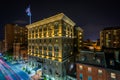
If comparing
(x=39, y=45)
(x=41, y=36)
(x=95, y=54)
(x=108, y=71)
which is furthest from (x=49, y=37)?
(x=108, y=71)

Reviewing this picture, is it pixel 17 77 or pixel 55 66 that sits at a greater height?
pixel 55 66

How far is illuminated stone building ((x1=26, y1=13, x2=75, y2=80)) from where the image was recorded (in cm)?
4247

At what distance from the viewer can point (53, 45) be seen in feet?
152

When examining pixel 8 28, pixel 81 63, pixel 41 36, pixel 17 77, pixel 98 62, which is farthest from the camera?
pixel 8 28

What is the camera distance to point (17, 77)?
47375mm

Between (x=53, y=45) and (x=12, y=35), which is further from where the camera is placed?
(x=12, y=35)

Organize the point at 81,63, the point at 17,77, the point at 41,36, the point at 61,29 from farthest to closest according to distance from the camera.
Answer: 1. the point at 41,36
2. the point at 17,77
3. the point at 61,29
4. the point at 81,63

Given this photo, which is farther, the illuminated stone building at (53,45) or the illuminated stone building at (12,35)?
the illuminated stone building at (12,35)

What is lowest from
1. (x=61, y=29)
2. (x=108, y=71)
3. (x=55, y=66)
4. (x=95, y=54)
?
(x=55, y=66)

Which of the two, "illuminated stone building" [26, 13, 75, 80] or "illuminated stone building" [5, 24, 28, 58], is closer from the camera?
"illuminated stone building" [26, 13, 75, 80]

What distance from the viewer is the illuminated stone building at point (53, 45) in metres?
42.5

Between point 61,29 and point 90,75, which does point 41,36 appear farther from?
point 90,75

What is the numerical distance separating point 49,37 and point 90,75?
1030 inches

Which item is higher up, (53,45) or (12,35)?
(12,35)
